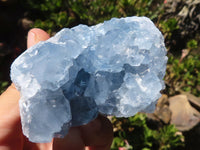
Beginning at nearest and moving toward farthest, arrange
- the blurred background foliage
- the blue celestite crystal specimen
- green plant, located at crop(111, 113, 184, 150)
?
the blue celestite crystal specimen < green plant, located at crop(111, 113, 184, 150) < the blurred background foliage

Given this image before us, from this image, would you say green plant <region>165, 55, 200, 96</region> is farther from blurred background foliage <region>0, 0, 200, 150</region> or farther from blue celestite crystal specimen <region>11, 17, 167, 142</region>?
blue celestite crystal specimen <region>11, 17, 167, 142</region>

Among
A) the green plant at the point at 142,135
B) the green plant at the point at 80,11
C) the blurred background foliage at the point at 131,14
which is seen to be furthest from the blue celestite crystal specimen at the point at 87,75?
the green plant at the point at 80,11

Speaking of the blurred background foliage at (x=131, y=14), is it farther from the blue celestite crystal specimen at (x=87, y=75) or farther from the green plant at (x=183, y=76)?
the blue celestite crystal specimen at (x=87, y=75)

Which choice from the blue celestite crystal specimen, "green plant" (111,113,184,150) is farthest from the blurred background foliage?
the blue celestite crystal specimen

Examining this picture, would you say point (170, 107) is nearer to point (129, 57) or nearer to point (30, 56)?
point (129, 57)

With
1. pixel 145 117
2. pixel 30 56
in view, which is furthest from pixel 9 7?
pixel 30 56

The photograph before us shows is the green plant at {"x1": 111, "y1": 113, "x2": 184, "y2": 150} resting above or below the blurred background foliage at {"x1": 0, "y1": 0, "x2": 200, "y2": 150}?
below
